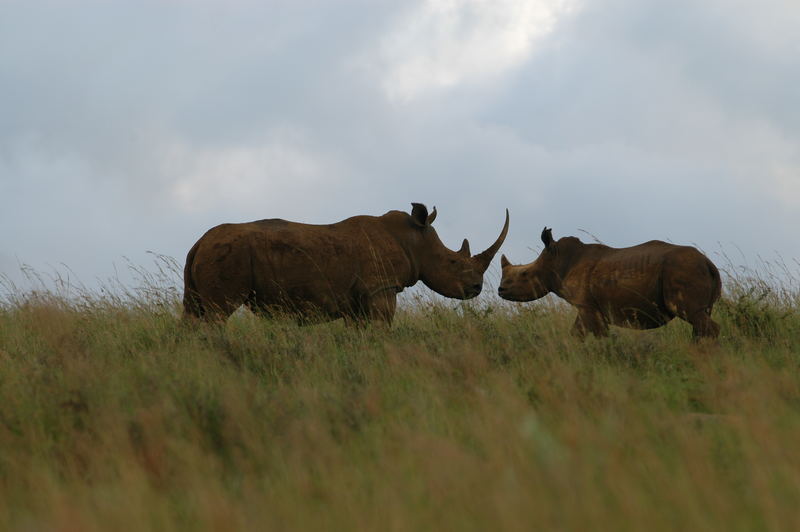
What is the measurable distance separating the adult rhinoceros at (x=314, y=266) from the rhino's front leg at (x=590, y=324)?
5.50 ft

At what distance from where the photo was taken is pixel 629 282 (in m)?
8.05

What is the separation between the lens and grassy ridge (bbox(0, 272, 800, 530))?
3.90 m

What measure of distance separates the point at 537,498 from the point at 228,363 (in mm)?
3971

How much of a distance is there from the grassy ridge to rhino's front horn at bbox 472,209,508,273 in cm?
159

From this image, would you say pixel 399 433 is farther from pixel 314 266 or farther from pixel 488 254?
pixel 488 254

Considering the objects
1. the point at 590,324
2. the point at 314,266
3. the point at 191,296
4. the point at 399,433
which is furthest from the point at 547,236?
the point at 399,433

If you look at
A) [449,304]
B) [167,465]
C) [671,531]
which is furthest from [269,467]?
[449,304]

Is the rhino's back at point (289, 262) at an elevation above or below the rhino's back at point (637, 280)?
above

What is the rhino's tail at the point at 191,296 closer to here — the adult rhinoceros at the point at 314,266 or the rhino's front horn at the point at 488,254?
the adult rhinoceros at the point at 314,266

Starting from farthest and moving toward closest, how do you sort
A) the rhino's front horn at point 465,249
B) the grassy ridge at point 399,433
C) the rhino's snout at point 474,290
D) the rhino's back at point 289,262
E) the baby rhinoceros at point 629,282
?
the rhino's front horn at point 465,249 → the rhino's snout at point 474,290 → the rhino's back at point 289,262 → the baby rhinoceros at point 629,282 → the grassy ridge at point 399,433

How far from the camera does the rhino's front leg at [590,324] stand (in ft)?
27.4

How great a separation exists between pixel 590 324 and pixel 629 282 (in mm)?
577

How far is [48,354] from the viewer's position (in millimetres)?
7746

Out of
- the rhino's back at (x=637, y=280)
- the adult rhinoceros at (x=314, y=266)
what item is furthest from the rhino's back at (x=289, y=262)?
the rhino's back at (x=637, y=280)
